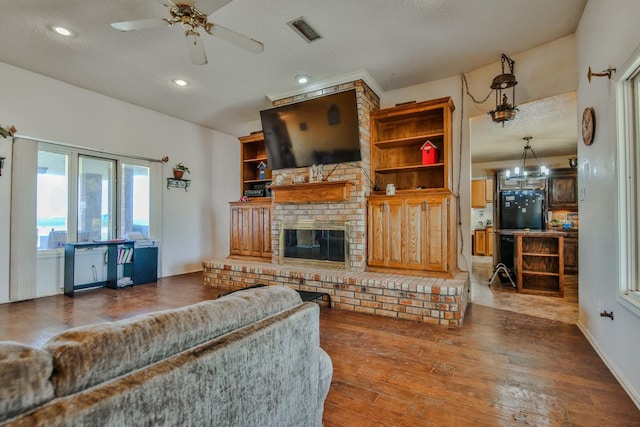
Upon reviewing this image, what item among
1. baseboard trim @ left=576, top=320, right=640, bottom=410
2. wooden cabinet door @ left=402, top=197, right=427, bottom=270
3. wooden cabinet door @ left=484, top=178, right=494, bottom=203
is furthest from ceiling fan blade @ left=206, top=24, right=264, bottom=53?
wooden cabinet door @ left=484, top=178, right=494, bottom=203

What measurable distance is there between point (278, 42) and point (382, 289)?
2870mm

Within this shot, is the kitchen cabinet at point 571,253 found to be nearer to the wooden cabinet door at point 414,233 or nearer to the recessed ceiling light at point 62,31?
the wooden cabinet door at point 414,233

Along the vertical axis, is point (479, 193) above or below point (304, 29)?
below

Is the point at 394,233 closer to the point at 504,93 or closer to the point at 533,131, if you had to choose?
the point at 504,93

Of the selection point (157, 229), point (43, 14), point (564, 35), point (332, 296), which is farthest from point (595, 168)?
point (157, 229)

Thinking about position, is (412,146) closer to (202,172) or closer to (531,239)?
(531,239)

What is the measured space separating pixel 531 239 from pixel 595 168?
2295 millimetres

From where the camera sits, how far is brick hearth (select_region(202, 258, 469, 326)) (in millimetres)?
3047

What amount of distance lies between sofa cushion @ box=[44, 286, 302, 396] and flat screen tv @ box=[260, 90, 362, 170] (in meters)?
3.16

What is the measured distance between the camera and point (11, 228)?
380 cm

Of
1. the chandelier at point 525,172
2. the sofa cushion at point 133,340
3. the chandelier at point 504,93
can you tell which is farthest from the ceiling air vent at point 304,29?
the chandelier at point 525,172

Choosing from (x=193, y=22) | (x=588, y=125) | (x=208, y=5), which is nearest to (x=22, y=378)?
(x=208, y=5)

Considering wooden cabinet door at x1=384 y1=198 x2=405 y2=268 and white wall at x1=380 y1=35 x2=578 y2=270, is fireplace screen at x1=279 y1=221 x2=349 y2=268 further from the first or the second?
white wall at x1=380 y1=35 x2=578 y2=270

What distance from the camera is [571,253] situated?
6.19 m
